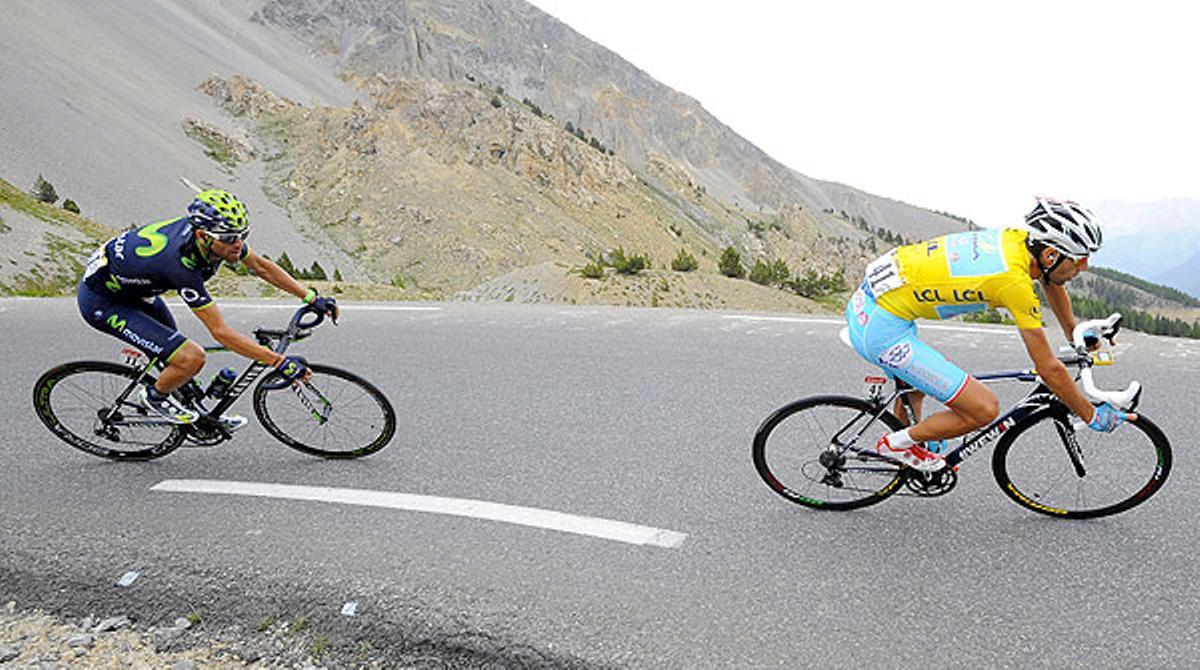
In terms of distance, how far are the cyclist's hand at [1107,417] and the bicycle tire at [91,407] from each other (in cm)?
551

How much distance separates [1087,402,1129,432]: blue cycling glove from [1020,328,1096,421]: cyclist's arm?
5.1 inches

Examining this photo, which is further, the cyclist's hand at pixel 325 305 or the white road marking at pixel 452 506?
the cyclist's hand at pixel 325 305

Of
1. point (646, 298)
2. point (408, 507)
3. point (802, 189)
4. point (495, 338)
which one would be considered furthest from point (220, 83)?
point (802, 189)

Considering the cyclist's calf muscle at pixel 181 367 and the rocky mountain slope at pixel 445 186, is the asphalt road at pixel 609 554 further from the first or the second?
the rocky mountain slope at pixel 445 186

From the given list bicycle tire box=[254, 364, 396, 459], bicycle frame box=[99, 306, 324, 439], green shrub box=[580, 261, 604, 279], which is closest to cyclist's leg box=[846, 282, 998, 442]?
bicycle tire box=[254, 364, 396, 459]

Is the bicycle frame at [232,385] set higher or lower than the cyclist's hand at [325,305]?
lower

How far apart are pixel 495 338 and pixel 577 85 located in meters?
127

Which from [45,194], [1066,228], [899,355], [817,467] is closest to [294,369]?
[817,467]

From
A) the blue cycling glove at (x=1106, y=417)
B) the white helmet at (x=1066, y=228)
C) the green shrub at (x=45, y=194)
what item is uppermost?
the white helmet at (x=1066, y=228)

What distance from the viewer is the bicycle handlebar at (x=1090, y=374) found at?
135 inches

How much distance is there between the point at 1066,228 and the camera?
3.28 metres

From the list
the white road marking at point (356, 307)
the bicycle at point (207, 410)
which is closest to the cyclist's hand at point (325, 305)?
the bicycle at point (207, 410)

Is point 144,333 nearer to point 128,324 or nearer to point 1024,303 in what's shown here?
point 128,324

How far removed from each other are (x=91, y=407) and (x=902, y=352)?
5276 millimetres
